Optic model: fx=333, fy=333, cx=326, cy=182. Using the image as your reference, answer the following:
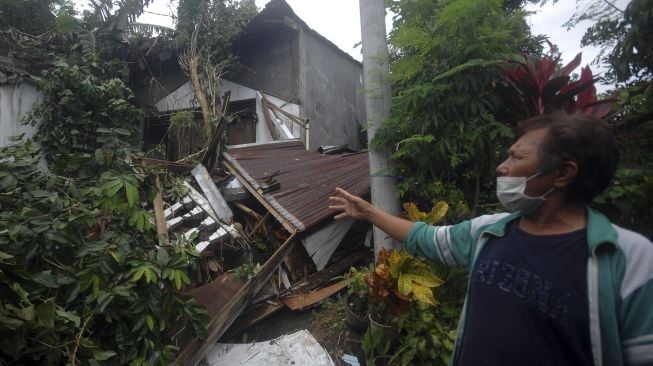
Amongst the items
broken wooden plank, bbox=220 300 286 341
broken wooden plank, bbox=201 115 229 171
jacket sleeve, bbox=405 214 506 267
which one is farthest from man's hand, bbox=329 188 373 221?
broken wooden plank, bbox=201 115 229 171

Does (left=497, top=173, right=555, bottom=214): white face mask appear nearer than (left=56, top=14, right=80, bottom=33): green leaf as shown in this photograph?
Yes

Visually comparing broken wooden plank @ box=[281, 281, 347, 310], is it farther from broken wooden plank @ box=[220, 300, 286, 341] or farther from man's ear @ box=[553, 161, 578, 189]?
man's ear @ box=[553, 161, 578, 189]

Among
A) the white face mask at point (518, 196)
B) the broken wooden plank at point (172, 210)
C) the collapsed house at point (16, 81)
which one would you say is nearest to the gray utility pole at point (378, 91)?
the white face mask at point (518, 196)

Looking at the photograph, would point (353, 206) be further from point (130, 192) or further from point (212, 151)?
point (212, 151)

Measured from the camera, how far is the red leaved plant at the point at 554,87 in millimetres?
2121

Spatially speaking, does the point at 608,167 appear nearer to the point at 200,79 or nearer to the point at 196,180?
the point at 196,180

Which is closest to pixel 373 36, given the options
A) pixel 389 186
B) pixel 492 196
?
pixel 389 186

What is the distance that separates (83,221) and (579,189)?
116 inches

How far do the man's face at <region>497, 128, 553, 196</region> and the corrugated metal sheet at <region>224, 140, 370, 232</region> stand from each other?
2.90 m

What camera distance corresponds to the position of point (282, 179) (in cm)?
507

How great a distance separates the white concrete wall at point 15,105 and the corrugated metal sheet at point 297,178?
407cm

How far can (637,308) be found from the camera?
953mm

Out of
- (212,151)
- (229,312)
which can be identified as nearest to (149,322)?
(229,312)

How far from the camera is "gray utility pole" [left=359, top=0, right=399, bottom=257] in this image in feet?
9.64
